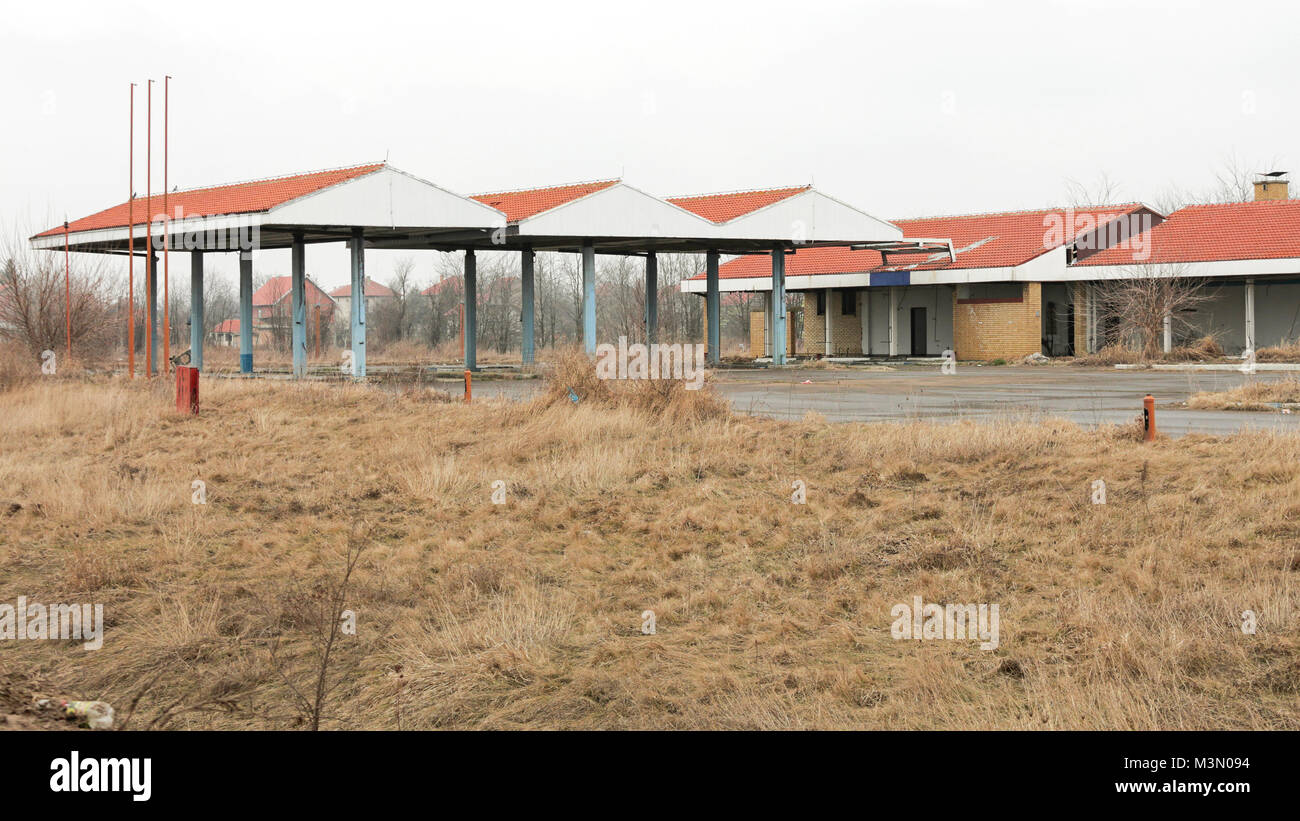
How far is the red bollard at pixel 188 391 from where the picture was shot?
21.7 meters

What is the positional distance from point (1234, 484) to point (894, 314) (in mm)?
38433

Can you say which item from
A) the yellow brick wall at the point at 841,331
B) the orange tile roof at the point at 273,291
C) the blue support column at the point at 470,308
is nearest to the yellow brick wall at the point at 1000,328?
the yellow brick wall at the point at 841,331

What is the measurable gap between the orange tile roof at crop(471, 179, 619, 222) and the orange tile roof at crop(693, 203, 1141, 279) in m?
14.8

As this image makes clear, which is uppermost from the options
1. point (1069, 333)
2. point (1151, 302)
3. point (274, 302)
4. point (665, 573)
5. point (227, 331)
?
point (274, 302)

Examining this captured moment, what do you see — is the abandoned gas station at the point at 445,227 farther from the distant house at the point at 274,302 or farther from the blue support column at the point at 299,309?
the distant house at the point at 274,302

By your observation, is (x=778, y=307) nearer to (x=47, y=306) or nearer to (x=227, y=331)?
(x=47, y=306)

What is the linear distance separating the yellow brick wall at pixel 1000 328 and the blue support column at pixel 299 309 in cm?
2473

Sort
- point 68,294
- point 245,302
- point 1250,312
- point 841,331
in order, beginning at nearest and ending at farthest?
point 68,294, point 245,302, point 1250,312, point 841,331

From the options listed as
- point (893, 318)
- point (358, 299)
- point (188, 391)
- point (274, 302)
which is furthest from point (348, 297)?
point (188, 391)

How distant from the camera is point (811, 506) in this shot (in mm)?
12766

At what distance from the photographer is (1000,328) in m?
46.8

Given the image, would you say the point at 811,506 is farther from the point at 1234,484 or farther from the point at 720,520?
the point at 1234,484

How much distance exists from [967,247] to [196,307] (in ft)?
94.5
